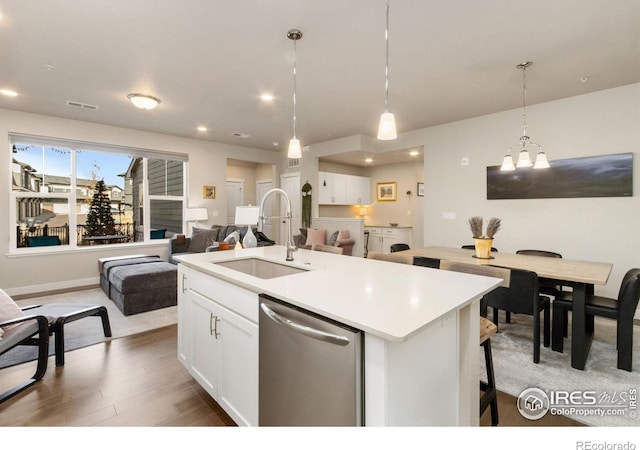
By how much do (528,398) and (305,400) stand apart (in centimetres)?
170

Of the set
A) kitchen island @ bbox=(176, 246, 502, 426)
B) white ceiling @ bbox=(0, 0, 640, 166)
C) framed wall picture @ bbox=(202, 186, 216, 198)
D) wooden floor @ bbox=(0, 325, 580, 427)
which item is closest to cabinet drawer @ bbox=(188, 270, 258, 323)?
kitchen island @ bbox=(176, 246, 502, 426)

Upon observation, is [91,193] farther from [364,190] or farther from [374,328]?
[374,328]

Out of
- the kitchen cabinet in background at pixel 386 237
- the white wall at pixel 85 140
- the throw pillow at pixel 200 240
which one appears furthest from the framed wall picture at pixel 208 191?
the kitchen cabinet in background at pixel 386 237

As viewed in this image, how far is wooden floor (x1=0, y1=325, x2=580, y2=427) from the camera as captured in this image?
5.98 feet

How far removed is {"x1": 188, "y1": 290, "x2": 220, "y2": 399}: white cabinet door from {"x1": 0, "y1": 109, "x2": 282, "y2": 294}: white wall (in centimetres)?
425

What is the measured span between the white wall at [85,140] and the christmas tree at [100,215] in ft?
1.15

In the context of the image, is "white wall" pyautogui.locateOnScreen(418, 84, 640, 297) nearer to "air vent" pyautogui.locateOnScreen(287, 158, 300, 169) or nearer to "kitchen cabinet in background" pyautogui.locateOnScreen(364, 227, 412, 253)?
"kitchen cabinet in background" pyautogui.locateOnScreen(364, 227, 412, 253)

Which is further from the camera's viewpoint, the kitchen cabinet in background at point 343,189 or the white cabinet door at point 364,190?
the white cabinet door at point 364,190

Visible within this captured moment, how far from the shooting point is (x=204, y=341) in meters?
1.92

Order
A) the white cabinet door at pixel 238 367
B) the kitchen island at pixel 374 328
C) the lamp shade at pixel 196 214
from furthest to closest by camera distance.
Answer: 1. the lamp shade at pixel 196 214
2. the white cabinet door at pixel 238 367
3. the kitchen island at pixel 374 328

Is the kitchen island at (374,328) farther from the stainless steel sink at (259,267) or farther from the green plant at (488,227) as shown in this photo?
the green plant at (488,227)

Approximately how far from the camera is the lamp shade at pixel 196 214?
5.88 metres

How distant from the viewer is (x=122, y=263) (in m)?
4.31

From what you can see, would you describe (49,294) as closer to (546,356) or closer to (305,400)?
(305,400)
